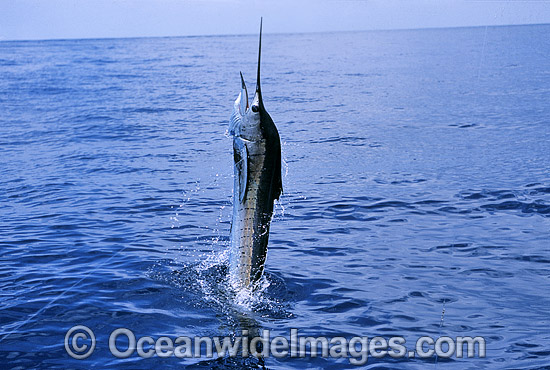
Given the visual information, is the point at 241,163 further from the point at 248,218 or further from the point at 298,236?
the point at 298,236

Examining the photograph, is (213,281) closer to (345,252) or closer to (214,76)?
(345,252)

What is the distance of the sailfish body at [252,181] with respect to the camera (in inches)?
249

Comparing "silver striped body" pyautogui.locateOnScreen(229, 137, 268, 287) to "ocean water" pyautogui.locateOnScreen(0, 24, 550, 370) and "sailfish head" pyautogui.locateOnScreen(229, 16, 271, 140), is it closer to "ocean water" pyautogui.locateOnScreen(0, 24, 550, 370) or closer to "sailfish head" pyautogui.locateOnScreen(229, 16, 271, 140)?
"sailfish head" pyautogui.locateOnScreen(229, 16, 271, 140)

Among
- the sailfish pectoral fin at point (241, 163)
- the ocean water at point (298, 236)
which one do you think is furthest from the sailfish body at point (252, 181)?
the ocean water at point (298, 236)

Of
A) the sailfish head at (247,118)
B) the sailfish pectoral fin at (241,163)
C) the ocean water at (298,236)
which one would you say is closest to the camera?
the sailfish head at (247,118)

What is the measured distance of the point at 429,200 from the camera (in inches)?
565

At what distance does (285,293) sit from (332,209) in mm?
5124

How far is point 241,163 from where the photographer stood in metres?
6.57

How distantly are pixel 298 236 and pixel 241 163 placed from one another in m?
5.57

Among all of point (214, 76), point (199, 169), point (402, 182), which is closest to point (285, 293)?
point (402, 182)

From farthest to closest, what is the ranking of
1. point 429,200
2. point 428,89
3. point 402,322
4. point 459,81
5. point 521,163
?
point 459,81 < point 428,89 < point 521,163 < point 429,200 < point 402,322

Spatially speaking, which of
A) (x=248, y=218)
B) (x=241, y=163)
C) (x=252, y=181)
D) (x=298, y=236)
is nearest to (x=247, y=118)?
(x=241, y=163)

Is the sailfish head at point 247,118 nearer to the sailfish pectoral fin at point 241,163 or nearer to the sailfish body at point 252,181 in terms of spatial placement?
the sailfish body at point 252,181

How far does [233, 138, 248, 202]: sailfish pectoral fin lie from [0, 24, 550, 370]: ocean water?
193 cm
